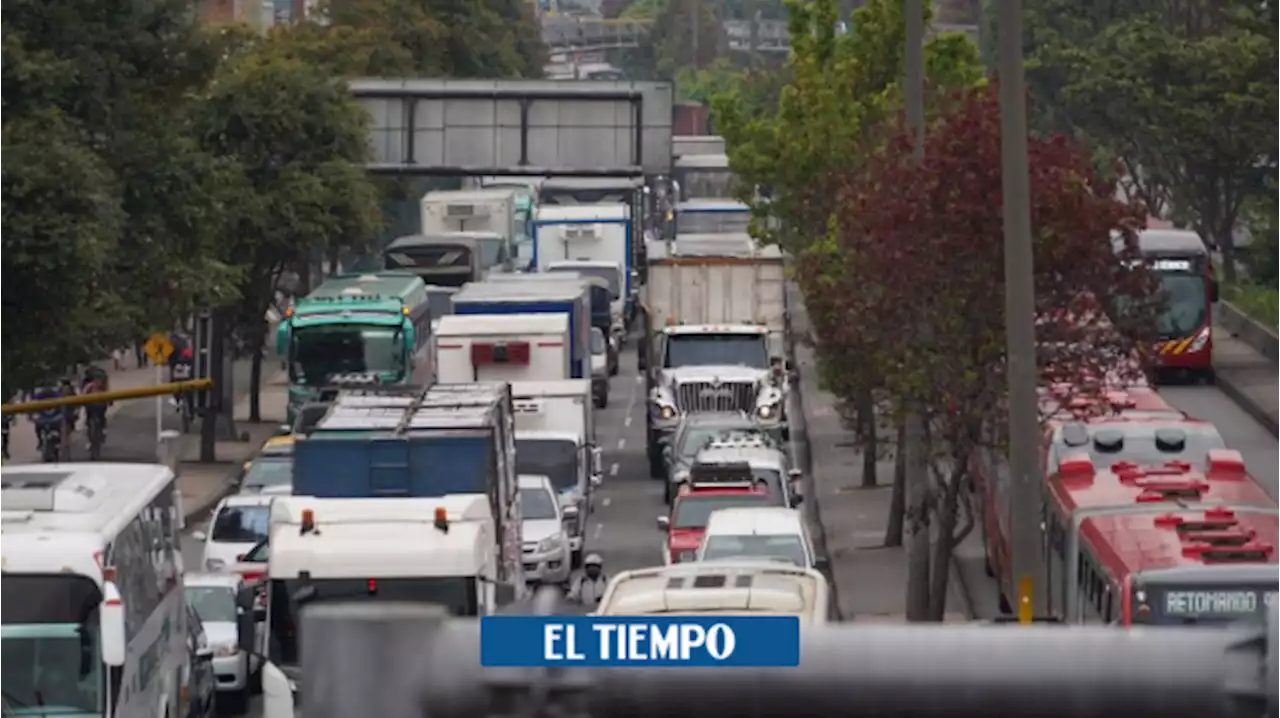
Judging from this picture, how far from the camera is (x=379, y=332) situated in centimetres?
4553

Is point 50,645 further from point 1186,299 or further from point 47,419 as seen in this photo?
point 1186,299

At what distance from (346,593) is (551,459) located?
55.6ft

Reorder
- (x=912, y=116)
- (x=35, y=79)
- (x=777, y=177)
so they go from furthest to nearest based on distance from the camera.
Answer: (x=777, y=177) → (x=35, y=79) → (x=912, y=116)

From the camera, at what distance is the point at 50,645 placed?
16141mm

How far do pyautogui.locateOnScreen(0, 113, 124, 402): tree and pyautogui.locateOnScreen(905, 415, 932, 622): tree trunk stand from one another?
999 cm

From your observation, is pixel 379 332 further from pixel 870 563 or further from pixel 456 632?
pixel 456 632

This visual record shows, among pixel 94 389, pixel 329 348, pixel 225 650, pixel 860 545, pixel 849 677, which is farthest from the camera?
pixel 329 348

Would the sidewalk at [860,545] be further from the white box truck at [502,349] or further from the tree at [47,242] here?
the tree at [47,242]

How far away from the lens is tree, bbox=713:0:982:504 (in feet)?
126

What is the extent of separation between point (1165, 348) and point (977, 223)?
2907 cm

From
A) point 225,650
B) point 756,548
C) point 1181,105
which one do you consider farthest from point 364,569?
point 1181,105

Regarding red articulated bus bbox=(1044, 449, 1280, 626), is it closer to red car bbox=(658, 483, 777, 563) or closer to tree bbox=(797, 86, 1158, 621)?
tree bbox=(797, 86, 1158, 621)

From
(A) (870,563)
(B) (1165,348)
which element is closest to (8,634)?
(A) (870,563)

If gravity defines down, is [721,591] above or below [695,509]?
above
